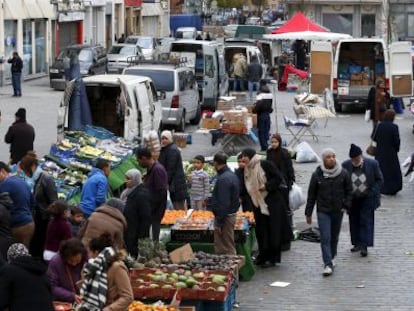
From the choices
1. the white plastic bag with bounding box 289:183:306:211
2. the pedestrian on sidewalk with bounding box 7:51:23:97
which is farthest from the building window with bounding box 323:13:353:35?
the white plastic bag with bounding box 289:183:306:211

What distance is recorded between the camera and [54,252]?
13.1 metres

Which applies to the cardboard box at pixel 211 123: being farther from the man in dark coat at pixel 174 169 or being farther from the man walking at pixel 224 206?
the man walking at pixel 224 206

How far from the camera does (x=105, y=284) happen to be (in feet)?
34.5

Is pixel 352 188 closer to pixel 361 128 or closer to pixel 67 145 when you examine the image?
pixel 67 145

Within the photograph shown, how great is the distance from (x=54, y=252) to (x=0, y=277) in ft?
9.97

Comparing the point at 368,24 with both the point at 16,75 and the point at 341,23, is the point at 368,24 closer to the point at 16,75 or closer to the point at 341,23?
the point at 341,23

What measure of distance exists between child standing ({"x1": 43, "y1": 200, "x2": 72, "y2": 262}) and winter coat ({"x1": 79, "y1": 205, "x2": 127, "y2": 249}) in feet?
0.57

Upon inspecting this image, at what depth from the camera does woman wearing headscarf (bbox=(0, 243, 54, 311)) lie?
9.94 meters

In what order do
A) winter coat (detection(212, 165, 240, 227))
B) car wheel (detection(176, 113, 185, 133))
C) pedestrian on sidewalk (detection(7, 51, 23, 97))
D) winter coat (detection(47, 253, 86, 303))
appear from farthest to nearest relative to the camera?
pedestrian on sidewalk (detection(7, 51, 23, 97)) < car wheel (detection(176, 113, 185, 133)) < winter coat (detection(212, 165, 240, 227)) < winter coat (detection(47, 253, 86, 303))

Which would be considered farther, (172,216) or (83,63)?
(83,63)

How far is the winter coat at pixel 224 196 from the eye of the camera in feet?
47.9

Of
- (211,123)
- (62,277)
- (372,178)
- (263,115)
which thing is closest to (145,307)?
(62,277)

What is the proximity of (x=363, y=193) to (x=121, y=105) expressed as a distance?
329 inches

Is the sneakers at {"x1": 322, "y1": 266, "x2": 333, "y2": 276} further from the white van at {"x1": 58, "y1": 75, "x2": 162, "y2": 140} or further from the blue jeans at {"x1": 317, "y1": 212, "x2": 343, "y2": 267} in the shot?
the white van at {"x1": 58, "y1": 75, "x2": 162, "y2": 140}
